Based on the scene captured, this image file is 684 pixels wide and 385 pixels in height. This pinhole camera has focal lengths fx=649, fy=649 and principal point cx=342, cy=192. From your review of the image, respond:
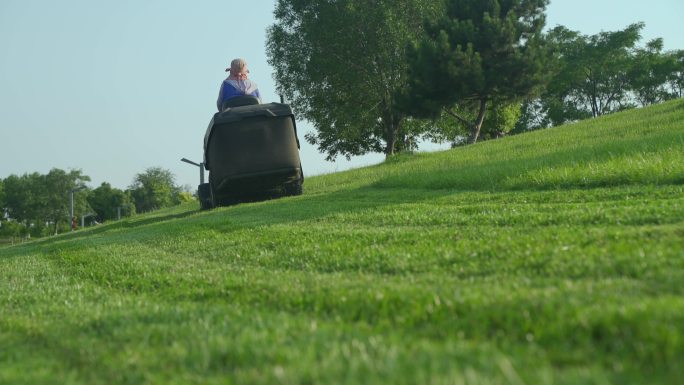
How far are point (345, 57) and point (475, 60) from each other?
10283 millimetres

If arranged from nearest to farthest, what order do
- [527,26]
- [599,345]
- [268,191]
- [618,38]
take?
[599,345], [268,191], [527,26], [618,38]

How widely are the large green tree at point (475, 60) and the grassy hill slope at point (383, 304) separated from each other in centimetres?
2866

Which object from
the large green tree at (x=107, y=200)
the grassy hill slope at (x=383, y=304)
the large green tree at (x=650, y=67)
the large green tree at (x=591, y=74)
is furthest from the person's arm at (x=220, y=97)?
the large green tree at (x=107, y=200)

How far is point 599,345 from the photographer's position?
344 cm

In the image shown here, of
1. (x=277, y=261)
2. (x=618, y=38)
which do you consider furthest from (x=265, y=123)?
(x=618, y=38)

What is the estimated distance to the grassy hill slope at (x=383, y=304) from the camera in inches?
131

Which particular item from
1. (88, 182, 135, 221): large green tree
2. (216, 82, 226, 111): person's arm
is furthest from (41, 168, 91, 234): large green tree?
(216, 82, 226, 111): person's arm

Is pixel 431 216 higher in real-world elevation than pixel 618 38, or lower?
lower

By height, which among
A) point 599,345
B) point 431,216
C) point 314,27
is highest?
point 314,27

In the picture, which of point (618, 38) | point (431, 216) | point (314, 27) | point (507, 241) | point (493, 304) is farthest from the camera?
point (618, 38)

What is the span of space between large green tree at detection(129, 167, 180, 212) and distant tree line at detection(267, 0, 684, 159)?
10564 centimetres

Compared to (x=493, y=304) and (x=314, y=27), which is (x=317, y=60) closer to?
(x=314, y=27)

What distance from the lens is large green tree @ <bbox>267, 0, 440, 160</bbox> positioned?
147 feet

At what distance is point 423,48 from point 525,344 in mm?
37308
